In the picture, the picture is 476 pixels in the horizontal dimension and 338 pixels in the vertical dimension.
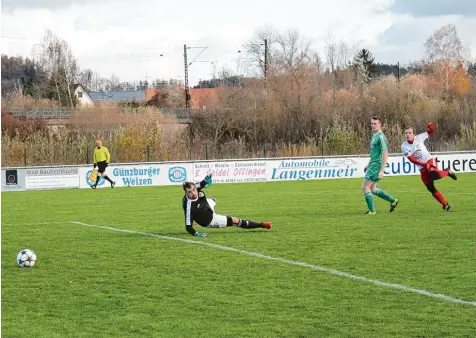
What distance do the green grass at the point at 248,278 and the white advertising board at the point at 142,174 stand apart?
56.4 ft

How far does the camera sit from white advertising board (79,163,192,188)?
121 feet

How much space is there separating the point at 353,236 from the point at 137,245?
356 cm

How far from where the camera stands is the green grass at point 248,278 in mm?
7457

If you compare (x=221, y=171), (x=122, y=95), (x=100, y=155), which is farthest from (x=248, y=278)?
(x=122, y=95)

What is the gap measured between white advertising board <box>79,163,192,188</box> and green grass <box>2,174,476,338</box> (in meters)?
17.2

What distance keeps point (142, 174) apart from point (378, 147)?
21.6 meters

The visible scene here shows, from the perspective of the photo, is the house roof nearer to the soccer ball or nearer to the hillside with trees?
the hillside with trees

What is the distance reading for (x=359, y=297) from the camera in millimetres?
8594

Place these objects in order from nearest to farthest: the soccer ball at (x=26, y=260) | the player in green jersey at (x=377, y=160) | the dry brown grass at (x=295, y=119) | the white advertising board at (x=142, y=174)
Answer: the soccer ball at (x=26, y=260), the player in green jersey at (x=377, y=160), the white advertising board at (x=142, y=174), the dry brown grass at (x=295, y=119)

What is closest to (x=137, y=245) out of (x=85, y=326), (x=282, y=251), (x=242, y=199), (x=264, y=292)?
(x=282, y=251)

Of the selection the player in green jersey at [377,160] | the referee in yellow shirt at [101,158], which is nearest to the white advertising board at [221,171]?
the referee in yellow shirt at [101,158]

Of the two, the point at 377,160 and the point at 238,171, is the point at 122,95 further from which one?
the point at 377,160

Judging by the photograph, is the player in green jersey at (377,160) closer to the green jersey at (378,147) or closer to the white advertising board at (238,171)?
the green jersey at (378,147)

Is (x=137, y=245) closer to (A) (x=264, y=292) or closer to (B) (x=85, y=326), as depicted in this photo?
(A) (x=264, y=292)
